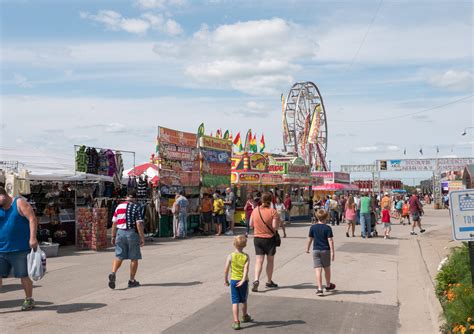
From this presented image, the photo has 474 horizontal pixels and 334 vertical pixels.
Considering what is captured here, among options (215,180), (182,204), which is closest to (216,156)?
(215,180)

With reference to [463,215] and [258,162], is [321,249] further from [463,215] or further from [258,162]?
[258,162]

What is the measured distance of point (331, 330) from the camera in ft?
21.8

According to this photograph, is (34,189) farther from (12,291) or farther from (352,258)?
(352,258)

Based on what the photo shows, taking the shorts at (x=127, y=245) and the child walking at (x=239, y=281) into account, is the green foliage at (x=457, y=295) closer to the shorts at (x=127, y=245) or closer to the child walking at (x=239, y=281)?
the child walking at (x=239, y=281)

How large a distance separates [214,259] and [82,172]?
547 cm

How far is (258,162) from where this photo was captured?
2838 cm

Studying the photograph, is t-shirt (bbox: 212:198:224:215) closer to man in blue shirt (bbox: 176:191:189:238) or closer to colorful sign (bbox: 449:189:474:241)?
man in blue shirt (bbox: 176:191:189:238)

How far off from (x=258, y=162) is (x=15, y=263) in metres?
21.4

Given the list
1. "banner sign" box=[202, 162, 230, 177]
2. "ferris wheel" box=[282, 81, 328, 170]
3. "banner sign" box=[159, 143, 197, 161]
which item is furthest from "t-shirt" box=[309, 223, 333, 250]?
"ferris wheel" box=[282, 81, 328, 170]

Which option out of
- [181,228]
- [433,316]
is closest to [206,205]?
[181,228]

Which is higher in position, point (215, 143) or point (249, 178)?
point (215, 143)

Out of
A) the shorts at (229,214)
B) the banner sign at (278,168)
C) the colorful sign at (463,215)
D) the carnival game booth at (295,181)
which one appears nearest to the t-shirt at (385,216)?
the shorts at (229,214)

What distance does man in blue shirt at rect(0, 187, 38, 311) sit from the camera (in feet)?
24.3

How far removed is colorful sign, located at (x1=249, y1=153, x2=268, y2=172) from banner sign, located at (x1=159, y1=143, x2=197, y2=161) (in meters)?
6.31
